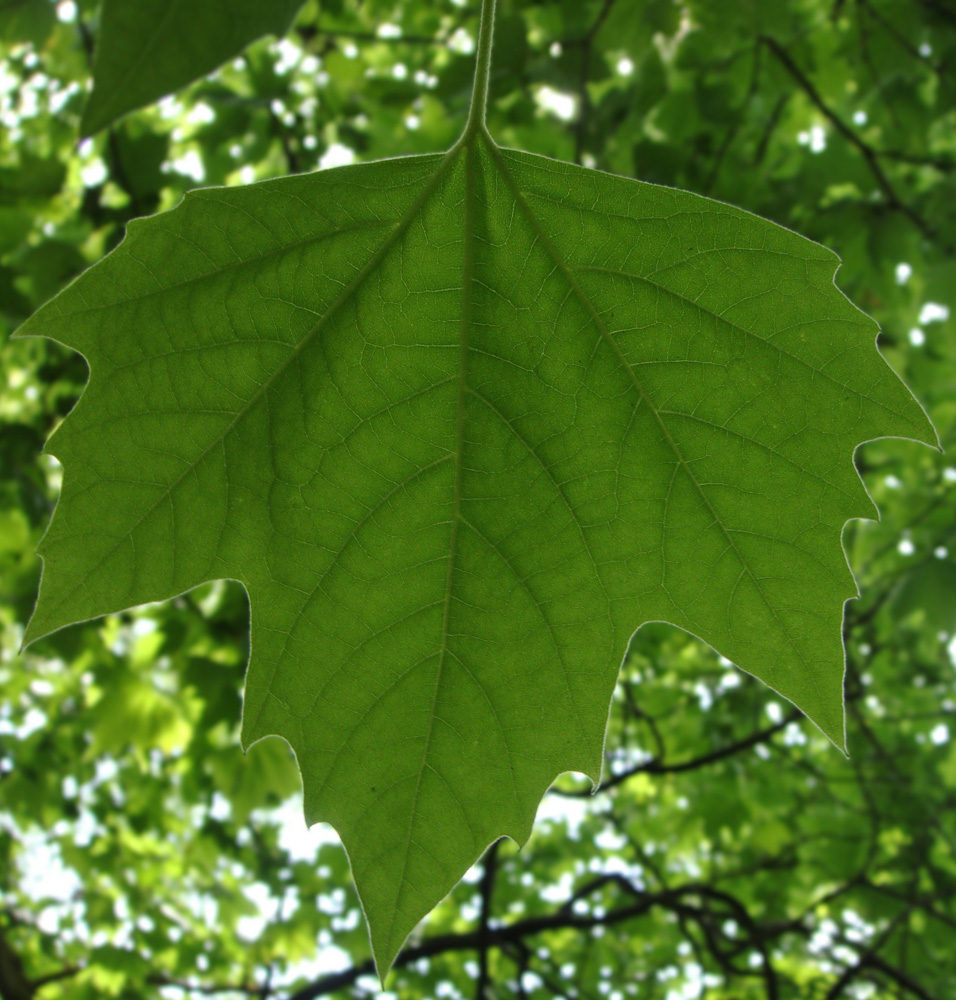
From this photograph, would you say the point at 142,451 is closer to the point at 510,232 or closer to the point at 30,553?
the point at 510,232

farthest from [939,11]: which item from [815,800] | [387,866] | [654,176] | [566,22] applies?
[815,800]

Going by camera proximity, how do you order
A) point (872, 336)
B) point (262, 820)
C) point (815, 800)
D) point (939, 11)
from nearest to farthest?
point (872, 336) → point (939, 11) → point (815, 800) → point (262, 820)

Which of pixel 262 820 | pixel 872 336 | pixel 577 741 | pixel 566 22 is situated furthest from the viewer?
pixel 262 820

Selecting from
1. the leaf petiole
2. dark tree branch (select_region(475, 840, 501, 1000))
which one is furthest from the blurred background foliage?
the leaf petiole

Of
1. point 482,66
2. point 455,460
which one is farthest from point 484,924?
point 482,66

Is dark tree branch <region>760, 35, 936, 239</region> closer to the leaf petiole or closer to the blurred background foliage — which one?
the blurred background foliage

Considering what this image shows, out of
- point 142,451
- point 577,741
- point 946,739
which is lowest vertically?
point 577,741
